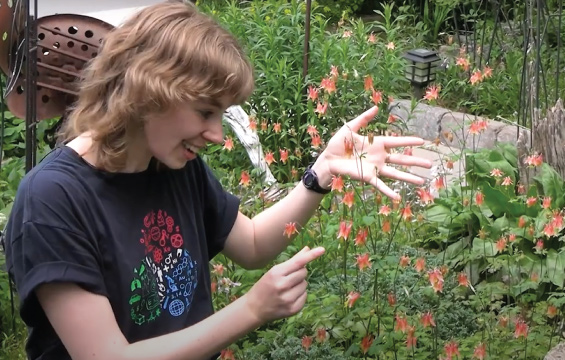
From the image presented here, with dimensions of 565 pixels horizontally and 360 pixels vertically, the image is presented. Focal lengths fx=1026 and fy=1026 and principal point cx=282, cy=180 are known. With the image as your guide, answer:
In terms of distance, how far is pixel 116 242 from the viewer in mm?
2174

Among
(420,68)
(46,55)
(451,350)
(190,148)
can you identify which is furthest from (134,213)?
(420,68)

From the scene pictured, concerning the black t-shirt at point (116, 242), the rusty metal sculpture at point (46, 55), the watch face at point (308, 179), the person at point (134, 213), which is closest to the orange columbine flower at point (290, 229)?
the watch face at point (308, 179)

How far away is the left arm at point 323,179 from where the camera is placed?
244 cm

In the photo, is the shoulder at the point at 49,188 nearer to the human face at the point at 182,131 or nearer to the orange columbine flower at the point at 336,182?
the human face at the point at 182,131

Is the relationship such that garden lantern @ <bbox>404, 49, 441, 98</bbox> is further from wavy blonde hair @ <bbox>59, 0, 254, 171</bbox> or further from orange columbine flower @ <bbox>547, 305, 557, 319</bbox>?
wavy blonde hair @ <bbox>59, 0, 254, 171</bbox>

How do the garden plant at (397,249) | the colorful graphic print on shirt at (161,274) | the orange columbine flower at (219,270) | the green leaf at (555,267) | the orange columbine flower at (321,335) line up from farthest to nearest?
the green leaf at (555,267)
the orange columbine flower at (219,270)
the garden plant at (397,249)
the orange columbine flower at (321,335)
the colorful graphic print on shirt at (161,274)

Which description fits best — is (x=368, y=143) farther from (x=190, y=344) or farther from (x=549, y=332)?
(x=549, y=332)

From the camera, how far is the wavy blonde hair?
207 cm

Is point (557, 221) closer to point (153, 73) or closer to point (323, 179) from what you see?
point (323, 179)

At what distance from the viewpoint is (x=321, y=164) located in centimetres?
254

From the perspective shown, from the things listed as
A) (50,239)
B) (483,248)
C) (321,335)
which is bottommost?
(483,248)

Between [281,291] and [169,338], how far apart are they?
0.27 meters

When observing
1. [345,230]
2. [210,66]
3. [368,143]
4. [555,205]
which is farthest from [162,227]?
[555,205]

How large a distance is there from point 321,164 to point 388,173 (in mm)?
196
